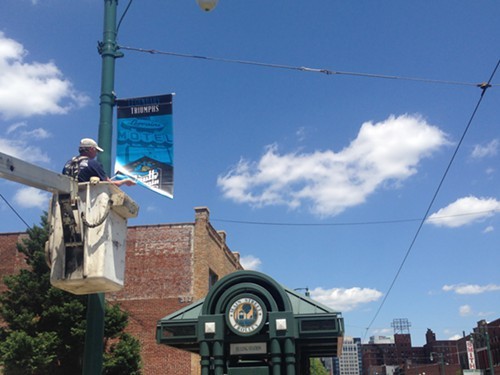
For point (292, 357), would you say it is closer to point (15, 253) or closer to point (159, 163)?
point (159, 163)

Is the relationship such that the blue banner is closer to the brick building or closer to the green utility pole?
the green utility pole

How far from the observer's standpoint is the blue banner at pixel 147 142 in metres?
7.69

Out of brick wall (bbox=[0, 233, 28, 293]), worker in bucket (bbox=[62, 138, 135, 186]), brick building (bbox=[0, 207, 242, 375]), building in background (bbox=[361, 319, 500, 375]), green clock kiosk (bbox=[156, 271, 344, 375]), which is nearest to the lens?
worker in bucket (bbox=[62, 138, 135, 186])

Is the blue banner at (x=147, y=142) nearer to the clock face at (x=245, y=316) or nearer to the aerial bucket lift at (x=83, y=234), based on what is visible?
the aerial bucket lift at (x=83, y=234)

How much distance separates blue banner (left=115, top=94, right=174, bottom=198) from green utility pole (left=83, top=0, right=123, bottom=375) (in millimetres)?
638

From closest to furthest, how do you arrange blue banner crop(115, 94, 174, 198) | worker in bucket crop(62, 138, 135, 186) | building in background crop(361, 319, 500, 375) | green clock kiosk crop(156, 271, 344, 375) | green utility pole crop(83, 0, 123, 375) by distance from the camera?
worker in bucket crop(62, 138, 135, 186) < green utility pole crop(83, 0, 123, 375) < blue banner crop(115, 94, 174, 198) < green clock kiosk crop(156, 271, 344, 375) < building in background crop(361, 319, 500, 375)

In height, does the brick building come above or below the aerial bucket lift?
above

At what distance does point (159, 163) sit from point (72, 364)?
1722 cm

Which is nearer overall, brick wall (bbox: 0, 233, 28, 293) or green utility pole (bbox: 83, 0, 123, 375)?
green utility pole (bbox: 83, 0, 123, 375)

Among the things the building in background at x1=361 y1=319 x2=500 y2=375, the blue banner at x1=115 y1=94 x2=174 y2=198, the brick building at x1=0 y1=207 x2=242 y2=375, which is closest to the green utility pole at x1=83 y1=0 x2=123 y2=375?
the blue banner at x1=115 y1=94 x2=174 y2=198

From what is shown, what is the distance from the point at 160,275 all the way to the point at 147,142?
71.9 ft

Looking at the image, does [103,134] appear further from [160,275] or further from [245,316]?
[160,275]

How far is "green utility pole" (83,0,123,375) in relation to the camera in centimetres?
616

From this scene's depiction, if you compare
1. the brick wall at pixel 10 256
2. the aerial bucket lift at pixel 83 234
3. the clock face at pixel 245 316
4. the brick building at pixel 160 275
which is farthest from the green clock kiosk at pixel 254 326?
the brick wall at pixel 10 256
